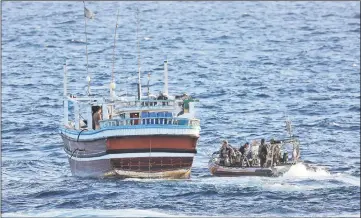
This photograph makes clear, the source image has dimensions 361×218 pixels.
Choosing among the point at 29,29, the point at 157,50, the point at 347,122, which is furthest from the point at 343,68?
the point at 29,29

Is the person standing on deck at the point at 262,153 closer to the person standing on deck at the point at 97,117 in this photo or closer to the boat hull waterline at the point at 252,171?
the boat hull waterline at the point at 252,171

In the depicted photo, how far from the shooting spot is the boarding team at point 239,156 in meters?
73.2

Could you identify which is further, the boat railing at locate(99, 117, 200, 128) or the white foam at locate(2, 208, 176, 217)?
the boat railing at locate(99, 117, 200, 128)

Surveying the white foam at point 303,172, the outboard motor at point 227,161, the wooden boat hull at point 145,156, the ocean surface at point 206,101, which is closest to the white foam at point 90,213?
the ocean surface at point 206,101

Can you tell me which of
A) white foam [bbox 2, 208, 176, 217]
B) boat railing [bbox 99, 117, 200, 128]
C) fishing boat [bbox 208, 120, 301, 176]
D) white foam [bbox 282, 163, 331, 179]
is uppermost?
boat railing [bbox 99, 117, 200, 128]

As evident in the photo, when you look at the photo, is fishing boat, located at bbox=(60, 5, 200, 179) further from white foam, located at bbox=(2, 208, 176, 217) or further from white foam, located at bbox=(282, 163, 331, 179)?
white foam, located at bbox=(2, 208, 176, 217)

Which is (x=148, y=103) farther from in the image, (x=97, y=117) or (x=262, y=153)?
(x=262, y=153)

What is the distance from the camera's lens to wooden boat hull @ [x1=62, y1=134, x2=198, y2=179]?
70.4m

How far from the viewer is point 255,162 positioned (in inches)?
2884

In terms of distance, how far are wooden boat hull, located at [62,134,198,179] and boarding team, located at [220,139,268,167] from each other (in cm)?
277

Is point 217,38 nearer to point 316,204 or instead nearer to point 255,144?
point 255,144

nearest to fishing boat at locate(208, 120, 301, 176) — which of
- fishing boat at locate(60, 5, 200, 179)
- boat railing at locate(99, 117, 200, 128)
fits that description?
fishing boat at locate(60, 5, 200, 179)

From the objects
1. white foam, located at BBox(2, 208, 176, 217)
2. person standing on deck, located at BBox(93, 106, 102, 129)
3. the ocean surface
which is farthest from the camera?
person standing on deck, located at BBox(93, 106, 102, 129)

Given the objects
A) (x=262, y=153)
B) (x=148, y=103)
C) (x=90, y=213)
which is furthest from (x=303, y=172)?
(x=90, y=213)
